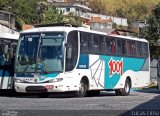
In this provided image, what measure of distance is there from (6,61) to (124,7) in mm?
167281

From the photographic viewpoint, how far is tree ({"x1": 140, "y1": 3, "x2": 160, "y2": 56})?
62.3 m

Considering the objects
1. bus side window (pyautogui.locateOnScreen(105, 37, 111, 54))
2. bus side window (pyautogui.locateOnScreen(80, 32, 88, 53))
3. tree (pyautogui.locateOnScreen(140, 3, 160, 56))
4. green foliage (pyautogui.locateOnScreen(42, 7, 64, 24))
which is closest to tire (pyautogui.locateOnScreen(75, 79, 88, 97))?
bus side window (pyautogui.locateOnScreen(80, 32, 88, 53))

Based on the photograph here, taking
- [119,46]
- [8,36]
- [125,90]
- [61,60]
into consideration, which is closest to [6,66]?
[8,36]

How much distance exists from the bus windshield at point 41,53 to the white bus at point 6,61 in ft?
3.72

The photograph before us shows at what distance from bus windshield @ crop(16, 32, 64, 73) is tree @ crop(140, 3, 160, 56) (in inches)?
1615

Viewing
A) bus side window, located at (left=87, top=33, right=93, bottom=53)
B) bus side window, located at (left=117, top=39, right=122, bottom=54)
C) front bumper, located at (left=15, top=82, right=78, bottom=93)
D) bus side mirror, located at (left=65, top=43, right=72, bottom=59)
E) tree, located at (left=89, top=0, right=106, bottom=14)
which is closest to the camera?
front bumper, located at (left=15, top=82, right=78, bottom=93)

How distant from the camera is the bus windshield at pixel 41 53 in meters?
20.4

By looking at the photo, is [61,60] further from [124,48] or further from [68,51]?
[124,48]

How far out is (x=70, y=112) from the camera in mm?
12273

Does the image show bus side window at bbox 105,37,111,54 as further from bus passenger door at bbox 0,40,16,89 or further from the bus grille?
the bus grille

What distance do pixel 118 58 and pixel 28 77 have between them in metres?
6.18

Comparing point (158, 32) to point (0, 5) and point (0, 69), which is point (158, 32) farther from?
point (0, 69)

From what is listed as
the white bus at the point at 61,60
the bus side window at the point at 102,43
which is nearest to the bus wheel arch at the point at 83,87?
the white bus at the point at 61,60

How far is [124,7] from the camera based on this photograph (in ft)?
614
